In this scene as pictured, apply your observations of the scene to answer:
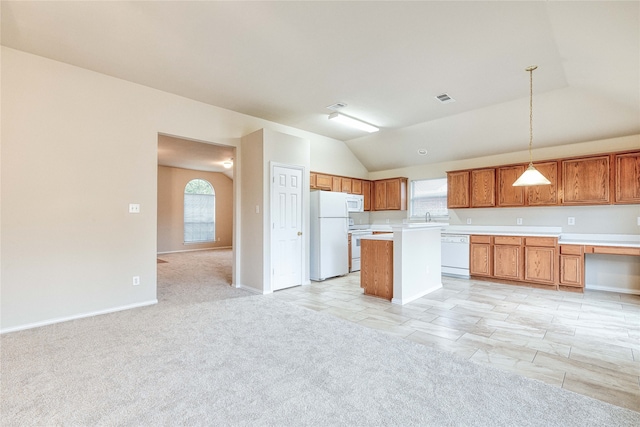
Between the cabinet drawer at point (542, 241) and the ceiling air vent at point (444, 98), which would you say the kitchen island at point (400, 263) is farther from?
the ceiling air vent at point (444, 98)

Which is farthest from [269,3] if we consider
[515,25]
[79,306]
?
[79,306]

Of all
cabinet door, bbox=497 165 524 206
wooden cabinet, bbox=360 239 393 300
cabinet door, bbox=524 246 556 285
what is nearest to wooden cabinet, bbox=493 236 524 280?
cabinet door, bbox=524 246 556 285

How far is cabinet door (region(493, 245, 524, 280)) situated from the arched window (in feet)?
30.7

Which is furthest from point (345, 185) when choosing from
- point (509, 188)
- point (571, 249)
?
point (571, 249)

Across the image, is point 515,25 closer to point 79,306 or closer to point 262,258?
point 262,258

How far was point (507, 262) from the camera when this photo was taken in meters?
5.26

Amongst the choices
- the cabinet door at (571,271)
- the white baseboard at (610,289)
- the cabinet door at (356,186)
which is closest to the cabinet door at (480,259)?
the cabinet door at (571,271)

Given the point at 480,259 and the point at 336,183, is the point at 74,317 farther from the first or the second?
the point at 480,259

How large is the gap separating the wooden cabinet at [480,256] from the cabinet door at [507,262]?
0.10 meters

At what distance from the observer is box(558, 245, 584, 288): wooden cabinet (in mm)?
4578

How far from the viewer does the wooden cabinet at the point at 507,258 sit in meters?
5.14

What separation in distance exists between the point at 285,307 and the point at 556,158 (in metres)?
5.37

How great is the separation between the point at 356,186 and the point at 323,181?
1.21m

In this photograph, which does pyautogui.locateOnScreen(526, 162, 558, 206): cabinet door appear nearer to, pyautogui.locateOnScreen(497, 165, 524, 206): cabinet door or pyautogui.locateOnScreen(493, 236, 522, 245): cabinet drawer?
pyautogui.locateOnScreen(497, 165, 524, 206): cabinet door
